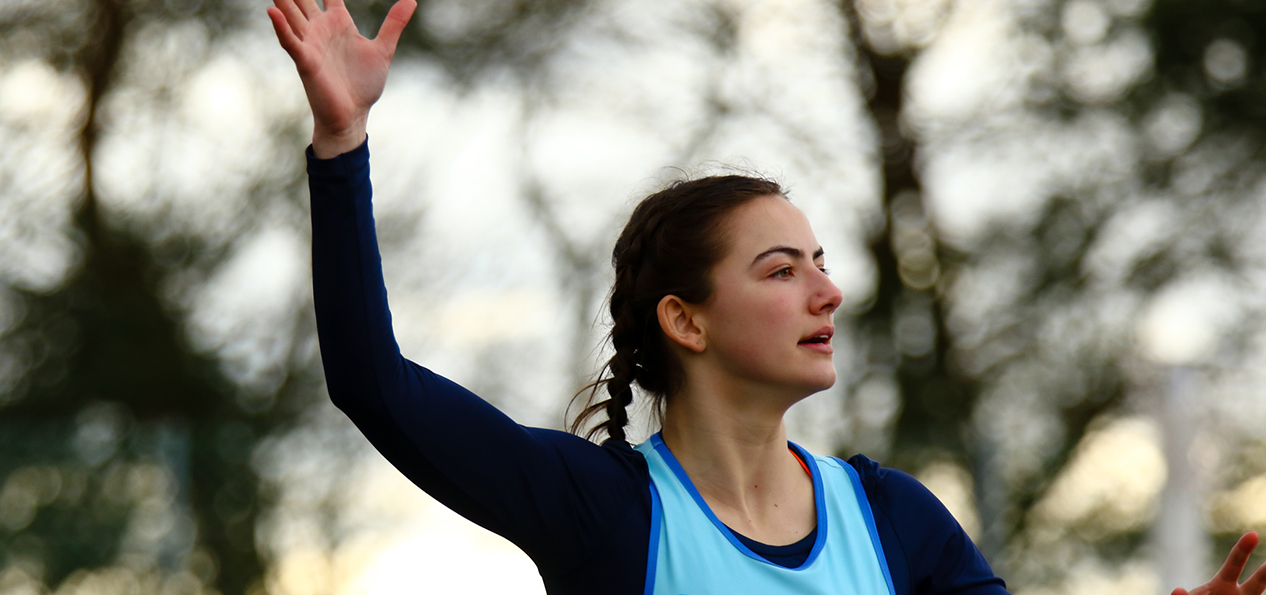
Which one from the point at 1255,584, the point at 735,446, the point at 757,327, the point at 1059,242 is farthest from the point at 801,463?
the point at 1059,242

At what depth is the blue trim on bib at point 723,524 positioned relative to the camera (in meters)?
1.69

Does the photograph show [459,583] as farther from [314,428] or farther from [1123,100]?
[1123,100]

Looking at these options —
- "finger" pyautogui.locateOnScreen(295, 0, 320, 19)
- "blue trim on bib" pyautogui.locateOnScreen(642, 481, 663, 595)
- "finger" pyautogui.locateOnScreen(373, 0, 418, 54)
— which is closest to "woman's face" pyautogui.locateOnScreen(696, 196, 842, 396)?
"blue trim on bib" pyautogui.locateOnScreen(642, 481, 663, 595)

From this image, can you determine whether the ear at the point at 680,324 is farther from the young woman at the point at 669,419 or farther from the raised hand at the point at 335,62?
the raised hand at the point at 335,62

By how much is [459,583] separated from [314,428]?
1.37 meters

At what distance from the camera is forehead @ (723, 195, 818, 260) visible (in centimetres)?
193

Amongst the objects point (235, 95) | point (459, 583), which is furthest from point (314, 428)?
point (235, 95)

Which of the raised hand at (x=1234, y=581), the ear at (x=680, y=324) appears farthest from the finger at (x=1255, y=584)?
the ear at (x=680, y=324)

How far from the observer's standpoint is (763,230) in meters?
1.95

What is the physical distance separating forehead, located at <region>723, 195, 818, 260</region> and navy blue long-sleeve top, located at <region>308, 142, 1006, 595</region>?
1.40ft

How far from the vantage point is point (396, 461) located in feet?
4.84

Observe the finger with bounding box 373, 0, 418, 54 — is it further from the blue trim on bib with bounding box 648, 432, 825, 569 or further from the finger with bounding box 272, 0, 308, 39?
the blue trim on bib with bounding box 648, 432, 825, 569

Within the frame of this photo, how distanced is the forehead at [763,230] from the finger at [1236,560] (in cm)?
89

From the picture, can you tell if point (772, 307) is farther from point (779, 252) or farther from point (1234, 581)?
point (1234, 581)
